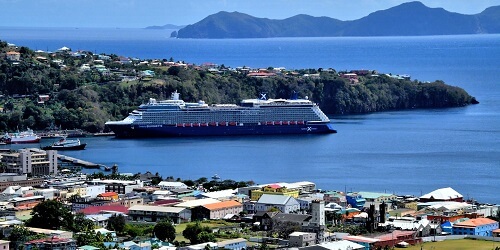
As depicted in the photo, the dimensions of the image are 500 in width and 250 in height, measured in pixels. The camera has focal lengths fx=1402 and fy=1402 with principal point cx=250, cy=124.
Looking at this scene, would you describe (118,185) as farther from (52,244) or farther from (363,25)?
(363,25)

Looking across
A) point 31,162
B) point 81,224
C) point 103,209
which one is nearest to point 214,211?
point 103,209

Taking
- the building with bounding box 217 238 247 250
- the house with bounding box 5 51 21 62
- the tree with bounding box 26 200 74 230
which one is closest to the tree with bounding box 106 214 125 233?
the tree with bounding box 26 200 74 230

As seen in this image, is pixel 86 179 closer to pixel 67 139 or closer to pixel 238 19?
pixel 67 139

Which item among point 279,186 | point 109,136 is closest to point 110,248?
point 279,186

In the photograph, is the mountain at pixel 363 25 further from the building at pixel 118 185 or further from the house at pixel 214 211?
the house at pixel 214 211

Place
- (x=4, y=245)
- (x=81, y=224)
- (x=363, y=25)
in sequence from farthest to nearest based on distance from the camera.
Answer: (x=363, y=25), (x=81, y=224), (x=4, y=245)
